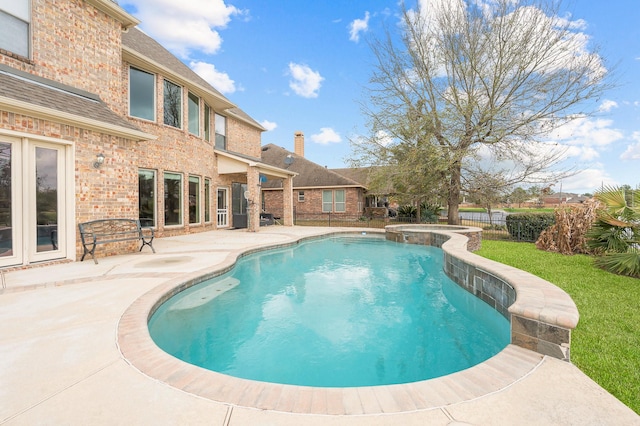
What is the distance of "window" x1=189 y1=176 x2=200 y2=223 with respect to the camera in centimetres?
1352

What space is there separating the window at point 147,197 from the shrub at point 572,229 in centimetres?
1399

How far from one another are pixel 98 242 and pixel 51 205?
4.15 feet

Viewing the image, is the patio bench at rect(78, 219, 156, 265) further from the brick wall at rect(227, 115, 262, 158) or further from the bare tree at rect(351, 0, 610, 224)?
the bare tree at rect(351, 0, 610, 224)

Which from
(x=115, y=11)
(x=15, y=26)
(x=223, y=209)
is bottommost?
(x=223, y=209)

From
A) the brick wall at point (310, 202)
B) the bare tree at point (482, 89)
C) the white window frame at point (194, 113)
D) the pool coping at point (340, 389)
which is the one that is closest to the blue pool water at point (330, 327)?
the pool coping at point (340, 389)

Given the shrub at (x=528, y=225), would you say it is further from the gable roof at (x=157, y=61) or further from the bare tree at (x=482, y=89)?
the gable roof at (x=157, y=61)

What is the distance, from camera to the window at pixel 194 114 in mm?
13531

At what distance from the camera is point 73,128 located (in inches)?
276

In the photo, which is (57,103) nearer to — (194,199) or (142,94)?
(142,94)

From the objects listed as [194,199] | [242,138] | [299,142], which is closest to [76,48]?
[194,199]

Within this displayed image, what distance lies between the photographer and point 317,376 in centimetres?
331

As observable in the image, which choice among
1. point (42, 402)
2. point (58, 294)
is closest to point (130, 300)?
point (58, 294)

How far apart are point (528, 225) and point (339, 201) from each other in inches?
599

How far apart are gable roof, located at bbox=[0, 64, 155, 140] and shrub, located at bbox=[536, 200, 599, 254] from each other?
1271 centimetres
